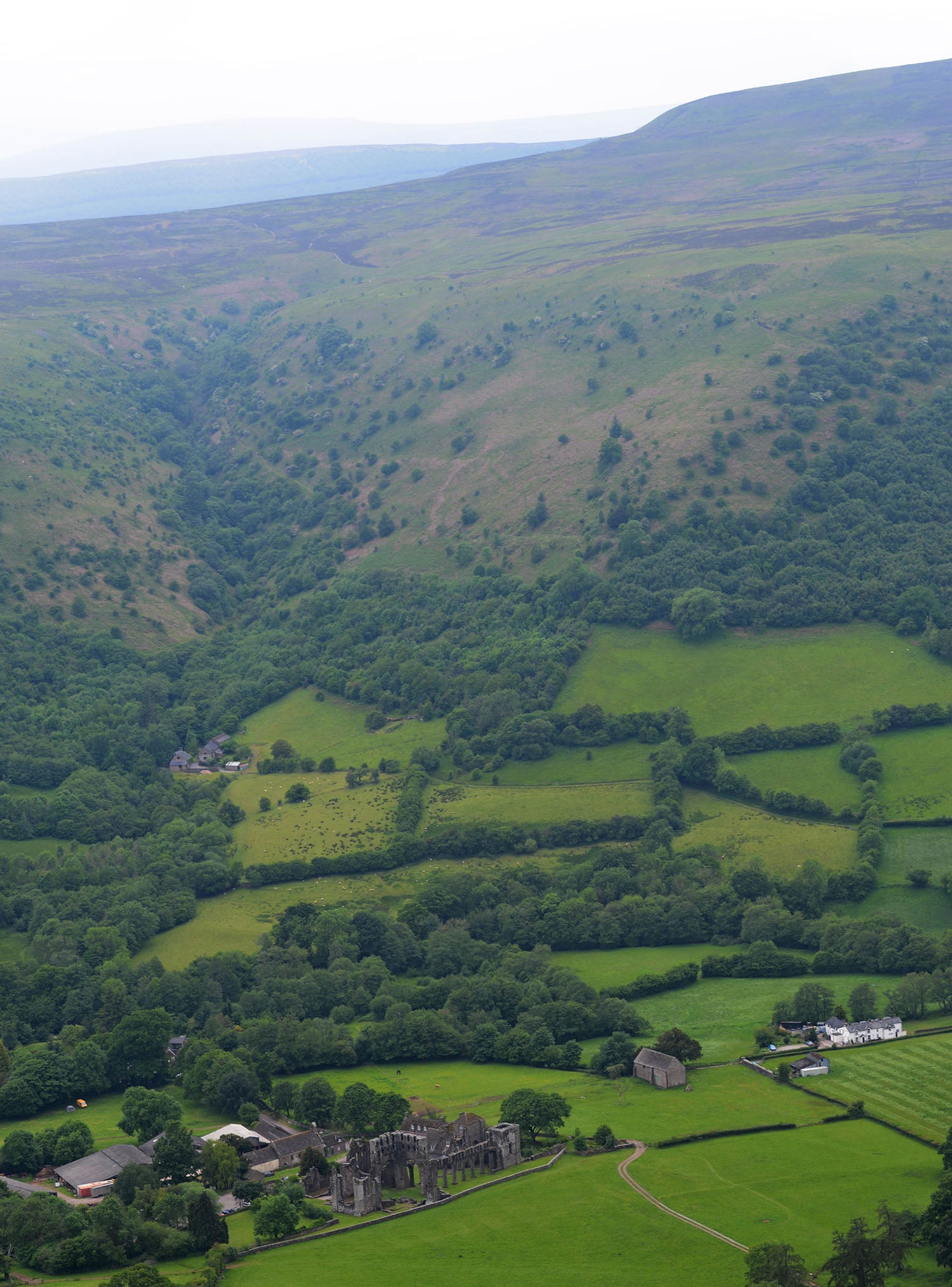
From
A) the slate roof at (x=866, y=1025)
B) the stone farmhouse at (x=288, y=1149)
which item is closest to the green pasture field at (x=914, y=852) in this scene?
the slate roof at (x=866, y=1025)

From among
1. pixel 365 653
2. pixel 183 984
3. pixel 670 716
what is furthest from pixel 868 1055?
pixel 365 653

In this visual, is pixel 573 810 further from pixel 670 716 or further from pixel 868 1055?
pixel 868 1055

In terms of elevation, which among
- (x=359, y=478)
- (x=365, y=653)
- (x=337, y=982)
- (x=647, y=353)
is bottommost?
Result: (x=337, y=982)

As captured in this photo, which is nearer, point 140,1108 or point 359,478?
point 140,1108

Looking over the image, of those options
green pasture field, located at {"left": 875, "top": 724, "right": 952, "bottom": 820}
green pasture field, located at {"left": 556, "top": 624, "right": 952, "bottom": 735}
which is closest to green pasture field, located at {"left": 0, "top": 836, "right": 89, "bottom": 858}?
green pasture field, located at {"left": 556, "top": 624, "right": 952, "bottom": 735}

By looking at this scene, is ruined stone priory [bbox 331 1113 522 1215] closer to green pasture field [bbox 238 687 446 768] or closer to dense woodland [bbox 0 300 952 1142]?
dense woodland [bbox 0 300 952 1142]

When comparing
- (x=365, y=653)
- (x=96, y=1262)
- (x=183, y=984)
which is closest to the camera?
(x=96, y=1262)

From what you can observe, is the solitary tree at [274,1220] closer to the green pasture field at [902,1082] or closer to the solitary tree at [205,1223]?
the solitary tree at [205,1223]
